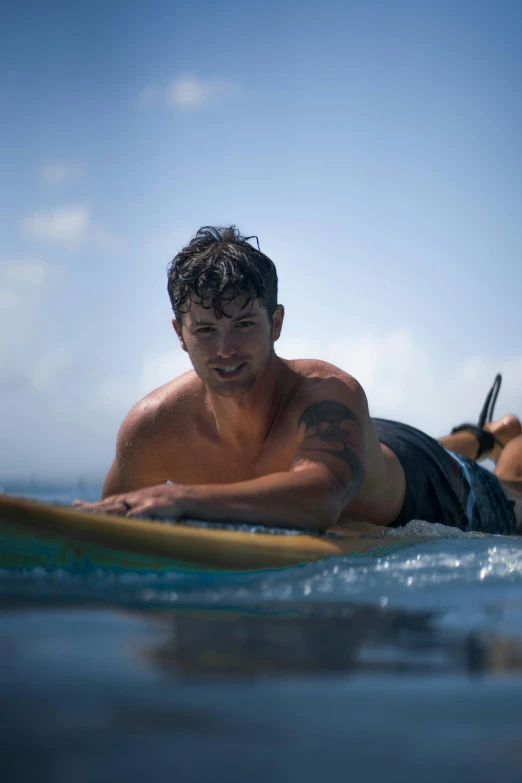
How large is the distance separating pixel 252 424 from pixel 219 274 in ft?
2.14

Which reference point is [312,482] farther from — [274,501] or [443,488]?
[443,488]

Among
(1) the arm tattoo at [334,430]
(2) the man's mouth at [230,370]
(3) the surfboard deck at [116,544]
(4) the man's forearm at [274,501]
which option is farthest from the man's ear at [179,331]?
(3) the surfboard deck at [116,544]

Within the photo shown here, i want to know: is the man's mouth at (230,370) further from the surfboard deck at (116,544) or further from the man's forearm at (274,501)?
the surfboard deck at (116,544)

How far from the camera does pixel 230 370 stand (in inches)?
123

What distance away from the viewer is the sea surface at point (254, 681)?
91 centimetres

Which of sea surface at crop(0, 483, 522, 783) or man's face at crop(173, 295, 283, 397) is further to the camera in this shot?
man's face at crop(173, 295, 283, 397)

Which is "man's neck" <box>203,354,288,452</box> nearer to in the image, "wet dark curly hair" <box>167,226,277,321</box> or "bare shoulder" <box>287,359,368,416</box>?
"bare shoulder" <box>287,359,368,416</box>

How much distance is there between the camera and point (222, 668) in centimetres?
126

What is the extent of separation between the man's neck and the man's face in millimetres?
63

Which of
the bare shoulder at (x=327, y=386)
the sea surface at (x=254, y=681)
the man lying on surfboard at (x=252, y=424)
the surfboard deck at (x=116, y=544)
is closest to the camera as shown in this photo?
the sea surface at (x=254, y=681)

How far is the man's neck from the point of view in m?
3.21

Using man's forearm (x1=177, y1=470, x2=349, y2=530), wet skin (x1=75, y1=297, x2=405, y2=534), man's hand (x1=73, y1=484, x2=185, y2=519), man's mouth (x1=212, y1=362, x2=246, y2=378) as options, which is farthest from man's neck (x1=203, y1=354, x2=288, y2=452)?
man's hand (x1=73, y1=484, x2=185, y2=519)

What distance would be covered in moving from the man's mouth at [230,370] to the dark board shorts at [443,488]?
3.71ft

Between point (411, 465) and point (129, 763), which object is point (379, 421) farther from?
point (129, 763)
